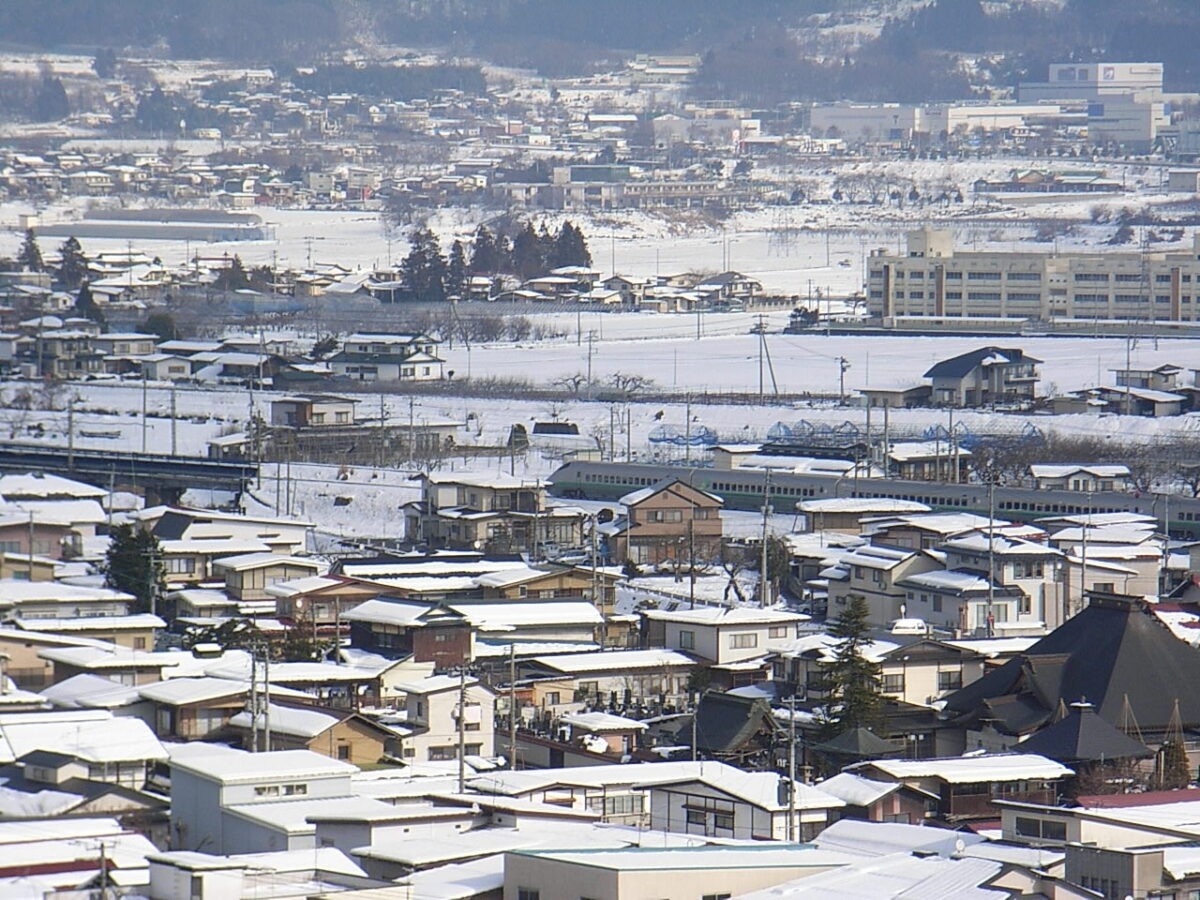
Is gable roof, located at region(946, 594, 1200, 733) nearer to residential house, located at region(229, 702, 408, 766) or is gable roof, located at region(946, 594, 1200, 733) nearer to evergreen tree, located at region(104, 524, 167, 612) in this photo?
residential house, located at region(229, 702, 408, 766)

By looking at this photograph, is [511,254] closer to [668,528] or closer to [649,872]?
[668,528]

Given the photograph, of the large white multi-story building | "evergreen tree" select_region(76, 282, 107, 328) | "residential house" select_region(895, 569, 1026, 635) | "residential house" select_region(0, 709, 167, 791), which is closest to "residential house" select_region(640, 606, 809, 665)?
"residential house" select_region(895, 569, 1026, 635)

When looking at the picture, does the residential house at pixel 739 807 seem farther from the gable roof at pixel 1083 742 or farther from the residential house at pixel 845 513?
the residential house at pixel 845 513

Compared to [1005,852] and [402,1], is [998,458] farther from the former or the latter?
[402,1]

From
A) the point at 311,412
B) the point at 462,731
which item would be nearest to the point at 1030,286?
the point at 311,412

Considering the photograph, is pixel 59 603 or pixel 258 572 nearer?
pixel 59 603

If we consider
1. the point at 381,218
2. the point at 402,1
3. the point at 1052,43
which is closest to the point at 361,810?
the point at 381,218
